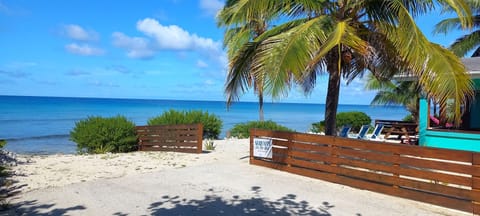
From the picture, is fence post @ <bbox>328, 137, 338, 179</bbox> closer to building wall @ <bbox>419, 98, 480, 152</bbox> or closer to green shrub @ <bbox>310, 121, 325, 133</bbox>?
building wall @ <bbox>419, 98, 480, 152</bbox>

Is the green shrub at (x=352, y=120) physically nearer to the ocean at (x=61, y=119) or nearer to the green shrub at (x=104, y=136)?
the ocean at (x=61, y=119)

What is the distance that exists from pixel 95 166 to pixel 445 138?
9478mm

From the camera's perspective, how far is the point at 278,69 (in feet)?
23.1

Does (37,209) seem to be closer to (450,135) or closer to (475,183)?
(475,183)

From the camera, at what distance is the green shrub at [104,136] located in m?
13.7

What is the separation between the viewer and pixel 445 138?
11359 mm

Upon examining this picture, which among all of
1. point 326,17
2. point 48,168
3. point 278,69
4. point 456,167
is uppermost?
point 326,17

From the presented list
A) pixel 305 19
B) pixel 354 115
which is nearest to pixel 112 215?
pixel 305 19

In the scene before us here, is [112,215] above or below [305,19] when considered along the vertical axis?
below

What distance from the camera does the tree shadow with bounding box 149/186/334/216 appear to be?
592cm

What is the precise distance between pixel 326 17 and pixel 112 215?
5.53 meters

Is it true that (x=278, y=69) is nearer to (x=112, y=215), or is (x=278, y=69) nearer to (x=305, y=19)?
(x=305, y=19)

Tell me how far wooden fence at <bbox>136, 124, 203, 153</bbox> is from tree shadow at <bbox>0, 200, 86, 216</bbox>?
6623 millimetres

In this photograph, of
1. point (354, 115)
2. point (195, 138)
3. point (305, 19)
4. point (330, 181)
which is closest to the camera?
point (330, 181)
